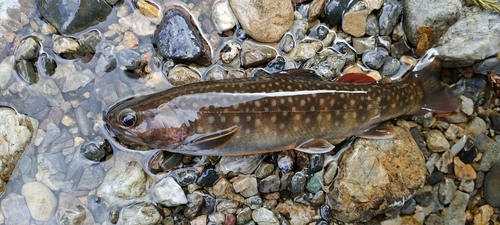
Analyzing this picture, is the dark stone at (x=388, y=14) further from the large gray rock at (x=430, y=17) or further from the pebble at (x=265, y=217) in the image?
the pebble at (x=265, y=217)

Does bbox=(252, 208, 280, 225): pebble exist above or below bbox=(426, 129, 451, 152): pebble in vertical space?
below

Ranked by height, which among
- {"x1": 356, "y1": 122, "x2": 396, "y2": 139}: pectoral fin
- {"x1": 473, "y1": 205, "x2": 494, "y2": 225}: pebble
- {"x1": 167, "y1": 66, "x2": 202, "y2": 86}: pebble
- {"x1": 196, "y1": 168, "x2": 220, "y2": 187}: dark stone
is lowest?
{"x1": 473, "y1": 205, "x2": 494, "y2": 225}: pebble

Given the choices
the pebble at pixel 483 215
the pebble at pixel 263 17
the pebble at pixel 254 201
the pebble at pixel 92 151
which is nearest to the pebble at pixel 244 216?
the pebble at pixel 254 201

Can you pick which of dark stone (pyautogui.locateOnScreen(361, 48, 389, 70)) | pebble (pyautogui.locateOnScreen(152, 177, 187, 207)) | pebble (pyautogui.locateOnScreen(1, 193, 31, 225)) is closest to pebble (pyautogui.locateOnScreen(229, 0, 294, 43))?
dark stone (pyautogui.locateOnScreen(361, 48, 389, 70))

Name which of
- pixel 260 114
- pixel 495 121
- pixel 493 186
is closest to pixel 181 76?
pixel 260 114

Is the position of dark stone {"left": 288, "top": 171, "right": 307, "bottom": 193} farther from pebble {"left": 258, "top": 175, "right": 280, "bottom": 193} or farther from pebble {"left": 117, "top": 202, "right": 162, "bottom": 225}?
pebble {"left": 117, "top": 202, "right": 162, "bottom": 225}

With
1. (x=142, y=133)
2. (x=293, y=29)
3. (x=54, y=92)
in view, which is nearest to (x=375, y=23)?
(x=293, y=29)
